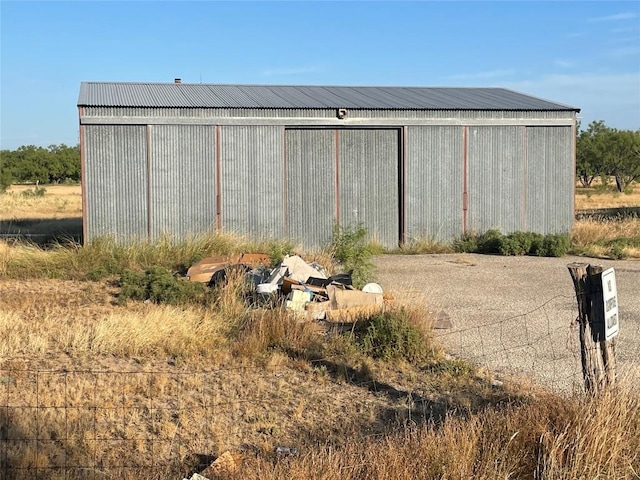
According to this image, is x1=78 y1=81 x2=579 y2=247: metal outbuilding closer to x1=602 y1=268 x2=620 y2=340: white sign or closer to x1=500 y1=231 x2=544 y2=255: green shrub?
x1=500 y1=231 x2=544 y2=255: green shrub

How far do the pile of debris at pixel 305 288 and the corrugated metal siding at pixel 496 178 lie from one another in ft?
27.0

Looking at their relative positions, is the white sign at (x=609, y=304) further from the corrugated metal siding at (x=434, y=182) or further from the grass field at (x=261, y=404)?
the corrugated metal siding at (x=434, y=182)

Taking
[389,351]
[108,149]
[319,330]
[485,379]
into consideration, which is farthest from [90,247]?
[485,379]

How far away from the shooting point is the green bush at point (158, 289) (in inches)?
475

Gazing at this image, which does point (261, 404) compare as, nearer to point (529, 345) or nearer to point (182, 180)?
point (529, 345)

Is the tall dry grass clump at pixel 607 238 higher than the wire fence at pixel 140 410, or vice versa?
the tall dry grass clump at pixel 607 238

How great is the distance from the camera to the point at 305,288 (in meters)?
11.3

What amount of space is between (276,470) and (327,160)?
15.1 m

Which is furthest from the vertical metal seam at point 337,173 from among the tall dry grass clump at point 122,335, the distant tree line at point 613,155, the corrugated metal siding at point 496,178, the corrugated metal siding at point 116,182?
the distant tree line at point 613,155

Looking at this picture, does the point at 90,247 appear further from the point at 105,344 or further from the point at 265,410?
the point at 265,410

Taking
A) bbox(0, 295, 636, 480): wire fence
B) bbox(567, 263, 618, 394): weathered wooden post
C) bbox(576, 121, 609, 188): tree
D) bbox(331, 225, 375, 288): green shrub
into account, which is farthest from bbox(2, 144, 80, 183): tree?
bbox(567, 263, 618, 394): weathered wooden post

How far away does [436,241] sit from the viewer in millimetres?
20375

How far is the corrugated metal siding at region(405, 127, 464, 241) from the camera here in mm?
20266

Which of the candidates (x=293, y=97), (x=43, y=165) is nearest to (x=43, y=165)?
(x=43, y=165)
